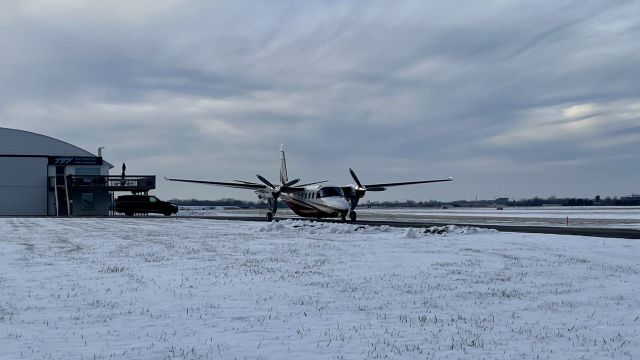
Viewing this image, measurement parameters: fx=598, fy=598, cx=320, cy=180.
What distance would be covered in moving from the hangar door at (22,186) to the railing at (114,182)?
360 centimetres

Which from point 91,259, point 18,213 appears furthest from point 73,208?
point 91,259

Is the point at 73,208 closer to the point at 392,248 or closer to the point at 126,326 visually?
the point at 392,248

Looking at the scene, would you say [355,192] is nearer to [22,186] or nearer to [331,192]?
[331,192]

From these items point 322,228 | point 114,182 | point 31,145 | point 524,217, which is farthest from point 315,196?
point 31,145

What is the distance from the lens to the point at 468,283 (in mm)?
12492

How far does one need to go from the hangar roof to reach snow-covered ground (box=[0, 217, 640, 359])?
57.9 meters

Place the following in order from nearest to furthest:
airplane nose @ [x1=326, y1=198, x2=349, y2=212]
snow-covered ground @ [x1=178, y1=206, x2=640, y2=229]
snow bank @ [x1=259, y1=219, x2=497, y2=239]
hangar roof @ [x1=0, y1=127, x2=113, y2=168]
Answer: snow bank @ [x1=259, y1=219, x2=497, y2=239]
snow-covered ground @ [x1=178, y1=206, x2=640, y2=229]
airplane nose @ [x1=326, y1=198, x2=349, y2=212]
hangar roof @ [x1=0, y1=127, x2=113, y2=168]

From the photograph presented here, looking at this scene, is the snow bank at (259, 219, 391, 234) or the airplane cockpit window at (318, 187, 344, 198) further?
the airplane cockpit window at (318, 187, 344, 198)

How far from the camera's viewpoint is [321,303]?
33.8 feet

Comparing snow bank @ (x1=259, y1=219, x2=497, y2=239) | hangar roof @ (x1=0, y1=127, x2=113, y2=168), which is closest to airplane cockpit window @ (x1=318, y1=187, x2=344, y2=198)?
snow bank @ (x1=259, y1=219, x2=497, y2=239)

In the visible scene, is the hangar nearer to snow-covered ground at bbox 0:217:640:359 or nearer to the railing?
the railing

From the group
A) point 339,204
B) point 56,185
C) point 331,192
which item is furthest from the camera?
point 56,185

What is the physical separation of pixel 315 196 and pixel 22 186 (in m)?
39.3

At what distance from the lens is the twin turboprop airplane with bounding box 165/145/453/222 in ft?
142
